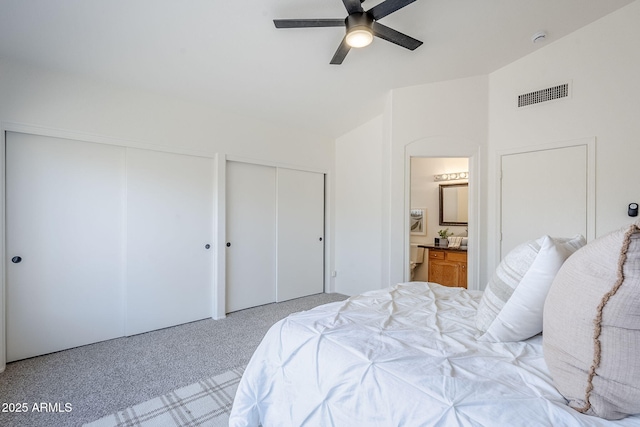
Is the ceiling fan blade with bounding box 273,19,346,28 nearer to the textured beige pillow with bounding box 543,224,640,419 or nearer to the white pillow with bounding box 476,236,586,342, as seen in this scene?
the white pillow with bounding box 476,236,586,342

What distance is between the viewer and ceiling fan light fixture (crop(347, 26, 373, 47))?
1.90 m

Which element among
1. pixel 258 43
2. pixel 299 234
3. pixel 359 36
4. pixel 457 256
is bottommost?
pixel 457 256

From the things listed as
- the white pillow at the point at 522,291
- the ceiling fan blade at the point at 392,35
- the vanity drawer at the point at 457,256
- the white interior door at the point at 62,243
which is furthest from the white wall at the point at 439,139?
the white interior door at the point at 62,243

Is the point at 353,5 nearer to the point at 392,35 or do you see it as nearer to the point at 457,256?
the point at 392,35

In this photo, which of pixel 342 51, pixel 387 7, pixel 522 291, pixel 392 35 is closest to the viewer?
pixel 522 291

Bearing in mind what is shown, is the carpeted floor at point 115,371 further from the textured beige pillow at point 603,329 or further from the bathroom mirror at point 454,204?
the bathroom mirror at point 454,204

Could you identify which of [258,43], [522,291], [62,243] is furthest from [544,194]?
[62,243]

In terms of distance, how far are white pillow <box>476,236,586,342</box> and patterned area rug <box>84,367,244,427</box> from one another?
1586 mm

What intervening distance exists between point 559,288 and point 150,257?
331 cm

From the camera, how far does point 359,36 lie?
1.95m

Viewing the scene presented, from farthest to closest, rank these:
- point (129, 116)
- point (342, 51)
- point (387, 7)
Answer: point (129, 116) < point (342, 51) < point (387, 7)

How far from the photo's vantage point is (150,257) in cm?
305

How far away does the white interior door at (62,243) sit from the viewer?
7.99 feet

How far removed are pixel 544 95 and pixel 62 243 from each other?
480 cm
